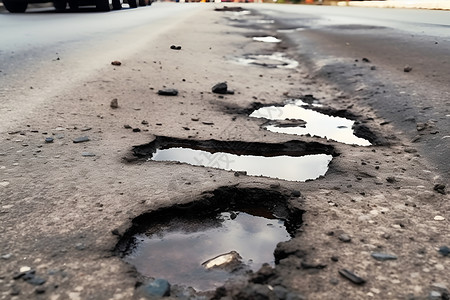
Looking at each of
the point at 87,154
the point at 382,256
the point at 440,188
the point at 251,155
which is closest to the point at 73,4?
the point at 87,154

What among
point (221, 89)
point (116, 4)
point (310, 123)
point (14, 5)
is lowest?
→ point (310, 123)

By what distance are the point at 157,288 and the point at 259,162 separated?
63.1 inches

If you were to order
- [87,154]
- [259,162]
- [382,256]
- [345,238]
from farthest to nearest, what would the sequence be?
[259,162] < [87,154] < [345,238] < [382,256]

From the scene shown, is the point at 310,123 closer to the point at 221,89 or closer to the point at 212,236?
the point at 221,89

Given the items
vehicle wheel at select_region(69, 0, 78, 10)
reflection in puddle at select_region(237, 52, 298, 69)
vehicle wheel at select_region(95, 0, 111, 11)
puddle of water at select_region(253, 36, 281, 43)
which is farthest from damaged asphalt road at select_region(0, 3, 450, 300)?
vehicle wheel at select_region(69, 0, 78, 10)

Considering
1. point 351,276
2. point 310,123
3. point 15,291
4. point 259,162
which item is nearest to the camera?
point 15,291

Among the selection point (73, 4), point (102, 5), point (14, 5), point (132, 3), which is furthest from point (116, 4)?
point (132, 3)

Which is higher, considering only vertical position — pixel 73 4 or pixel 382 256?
pixel 73 4

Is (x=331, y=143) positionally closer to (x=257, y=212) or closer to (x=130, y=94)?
(x=257, y=212)

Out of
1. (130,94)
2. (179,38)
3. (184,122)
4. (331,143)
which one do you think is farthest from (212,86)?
(179,38)

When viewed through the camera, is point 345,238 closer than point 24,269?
No

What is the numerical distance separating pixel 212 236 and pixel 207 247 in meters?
0.11

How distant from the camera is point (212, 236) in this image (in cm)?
208

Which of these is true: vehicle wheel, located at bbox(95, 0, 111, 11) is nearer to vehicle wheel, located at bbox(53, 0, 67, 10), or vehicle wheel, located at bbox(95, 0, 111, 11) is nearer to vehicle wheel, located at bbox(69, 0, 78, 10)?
vehicle wheel, located at bbox(69, 0, 78, 10)
